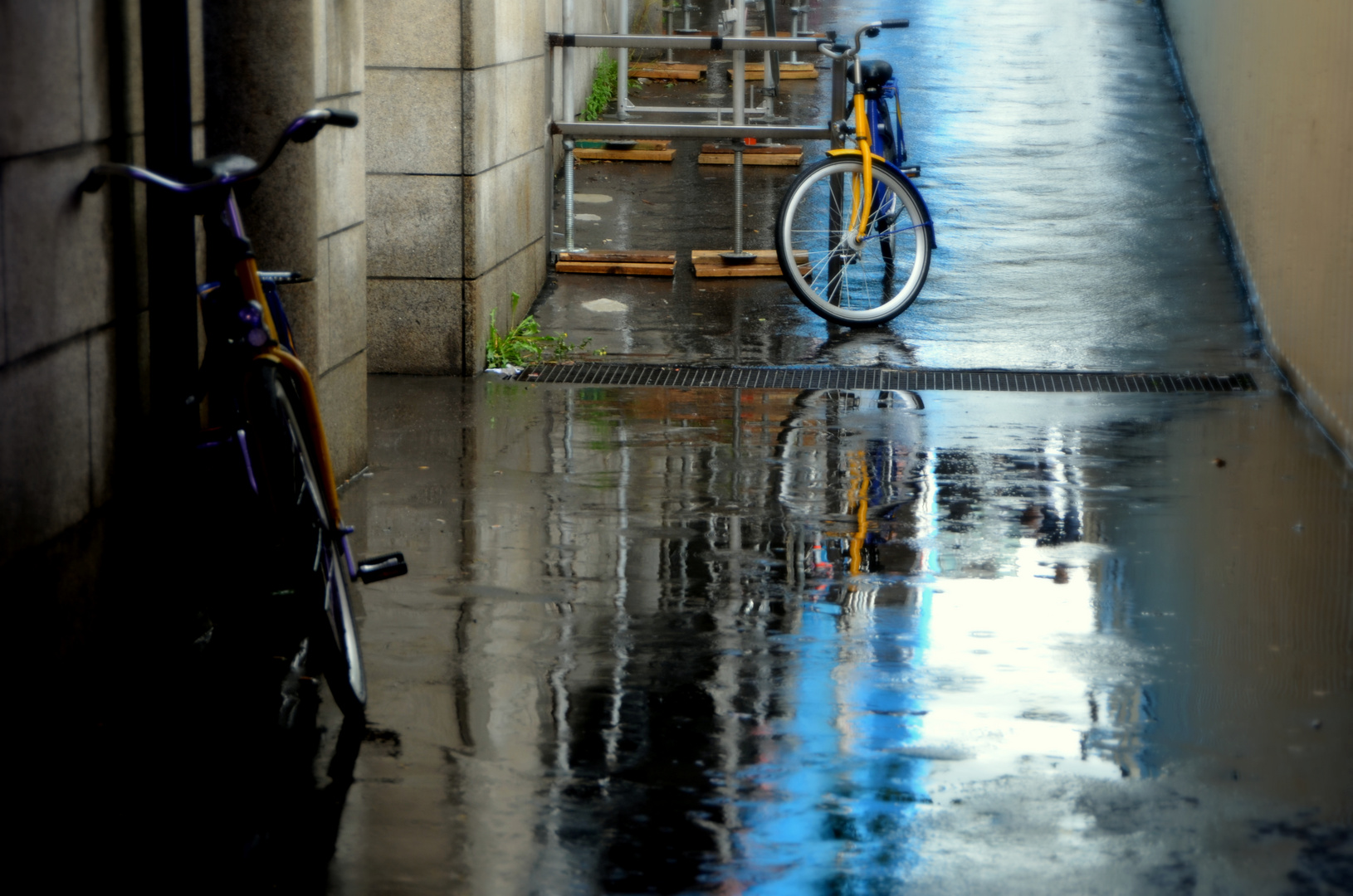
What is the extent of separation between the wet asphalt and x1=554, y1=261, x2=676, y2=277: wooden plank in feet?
0.79

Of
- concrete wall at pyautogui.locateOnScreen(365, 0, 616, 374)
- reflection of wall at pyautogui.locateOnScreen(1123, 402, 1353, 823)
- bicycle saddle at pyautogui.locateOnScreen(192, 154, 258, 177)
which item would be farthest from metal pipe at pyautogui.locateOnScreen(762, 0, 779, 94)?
bicycle saddle at pyautogui.locateOnScreen(192, 154, 258, 177)

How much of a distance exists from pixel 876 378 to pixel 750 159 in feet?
17.1

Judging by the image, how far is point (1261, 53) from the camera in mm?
9477

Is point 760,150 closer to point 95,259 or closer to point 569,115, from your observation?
point 569,115

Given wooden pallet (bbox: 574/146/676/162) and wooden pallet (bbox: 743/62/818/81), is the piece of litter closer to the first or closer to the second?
wooden pallet (bbox: 574/146/676/162)

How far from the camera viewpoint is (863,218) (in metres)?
9.12

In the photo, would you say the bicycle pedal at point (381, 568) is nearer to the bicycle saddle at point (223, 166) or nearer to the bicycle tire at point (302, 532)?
the bicycle tire at point (302, 532)

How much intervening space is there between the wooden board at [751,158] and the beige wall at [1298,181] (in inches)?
132

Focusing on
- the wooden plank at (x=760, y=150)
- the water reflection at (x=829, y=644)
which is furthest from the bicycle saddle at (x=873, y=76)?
the wooden plank at (x=760, y=150)

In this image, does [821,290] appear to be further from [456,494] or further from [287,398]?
[287,398]

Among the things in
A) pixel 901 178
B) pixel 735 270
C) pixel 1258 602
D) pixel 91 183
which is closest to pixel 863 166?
pixel 901 178

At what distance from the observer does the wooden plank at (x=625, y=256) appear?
1007 centimetres

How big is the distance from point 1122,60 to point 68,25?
12.7 m

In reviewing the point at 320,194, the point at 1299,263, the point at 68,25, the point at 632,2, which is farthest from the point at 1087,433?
the point at 632,2
